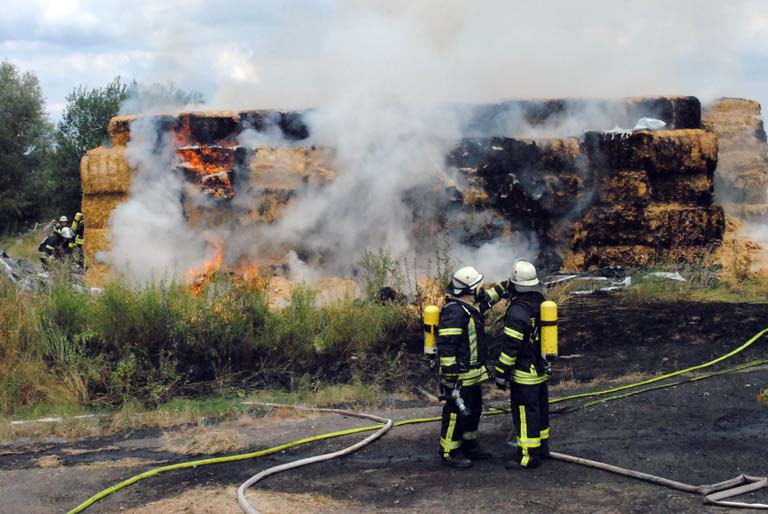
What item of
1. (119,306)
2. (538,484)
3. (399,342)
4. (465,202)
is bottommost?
(538,484)

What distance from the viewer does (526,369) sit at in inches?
240

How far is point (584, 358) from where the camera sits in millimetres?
9062

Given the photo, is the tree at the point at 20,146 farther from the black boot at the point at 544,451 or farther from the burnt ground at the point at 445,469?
the black boot at the point at 544,451

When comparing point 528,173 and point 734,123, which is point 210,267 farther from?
point 734,123

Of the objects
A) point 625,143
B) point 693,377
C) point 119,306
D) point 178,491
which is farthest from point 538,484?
point 625,143

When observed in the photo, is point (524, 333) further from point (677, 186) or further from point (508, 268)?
point (677, 186)

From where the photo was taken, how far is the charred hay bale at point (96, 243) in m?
12.8

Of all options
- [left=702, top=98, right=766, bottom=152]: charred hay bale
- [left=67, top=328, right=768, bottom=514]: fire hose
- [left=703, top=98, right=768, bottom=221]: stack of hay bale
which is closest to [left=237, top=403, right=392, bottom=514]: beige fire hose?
[left=67, top=328, right=768, bottom=514]: fire hose

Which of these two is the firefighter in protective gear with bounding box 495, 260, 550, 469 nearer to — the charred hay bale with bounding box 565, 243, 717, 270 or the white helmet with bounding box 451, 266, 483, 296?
the white helmet with bounding box 451, 266, 483, 296

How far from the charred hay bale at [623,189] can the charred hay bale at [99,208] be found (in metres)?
7.52

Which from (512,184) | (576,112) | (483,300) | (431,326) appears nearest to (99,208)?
(512,184)

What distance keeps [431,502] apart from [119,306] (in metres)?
4.47

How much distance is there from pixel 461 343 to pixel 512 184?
7.04m

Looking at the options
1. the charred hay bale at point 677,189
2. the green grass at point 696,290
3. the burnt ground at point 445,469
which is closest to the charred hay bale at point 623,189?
the charred hay bale at point 677,189
